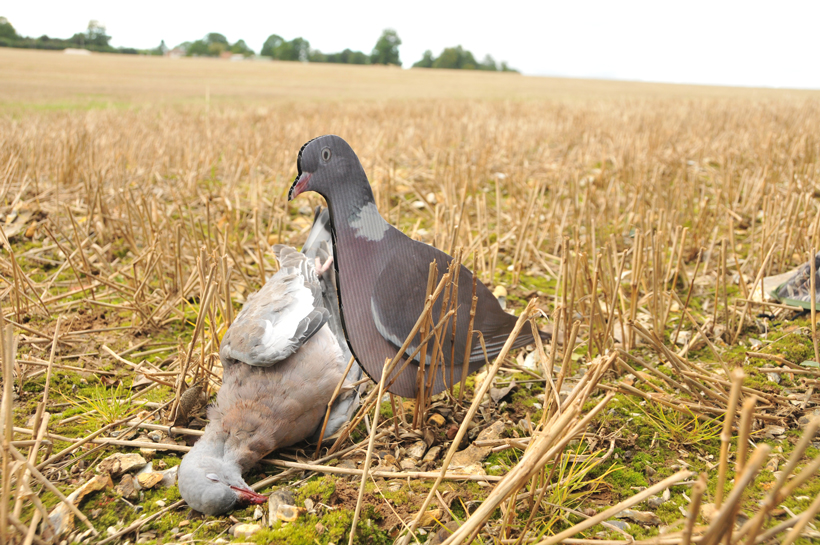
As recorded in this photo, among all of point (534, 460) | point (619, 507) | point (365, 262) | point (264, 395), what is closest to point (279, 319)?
point (264, 395)

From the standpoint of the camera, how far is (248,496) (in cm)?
183

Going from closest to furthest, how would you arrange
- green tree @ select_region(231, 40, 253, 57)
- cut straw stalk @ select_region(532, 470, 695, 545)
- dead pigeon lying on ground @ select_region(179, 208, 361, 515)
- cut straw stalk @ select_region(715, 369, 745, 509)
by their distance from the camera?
cut straw stalk @ select_region(715, 369, 745, 509)
cut straw stalk @ select_region(532, 470, 695, 545)
dead pigeon lying on ground @ select_region(179, 208, 361, 515)
green tree @ select_region(231, 40, 253, 57)

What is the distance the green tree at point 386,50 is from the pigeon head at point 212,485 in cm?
6840

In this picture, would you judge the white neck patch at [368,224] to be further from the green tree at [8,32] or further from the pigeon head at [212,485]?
the green tree at [8,32]

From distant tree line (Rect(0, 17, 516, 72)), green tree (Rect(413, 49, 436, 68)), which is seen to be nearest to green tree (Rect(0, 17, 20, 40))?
distant tree line (Rect(0, 17, 516, 72))

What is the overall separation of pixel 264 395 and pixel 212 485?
352mm

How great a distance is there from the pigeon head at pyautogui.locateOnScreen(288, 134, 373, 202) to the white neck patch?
7cm

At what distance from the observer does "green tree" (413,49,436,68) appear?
221 feet

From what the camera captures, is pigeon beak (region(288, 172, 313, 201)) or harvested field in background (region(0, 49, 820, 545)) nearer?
harvested field in background (region(0, 49, 820, 545))

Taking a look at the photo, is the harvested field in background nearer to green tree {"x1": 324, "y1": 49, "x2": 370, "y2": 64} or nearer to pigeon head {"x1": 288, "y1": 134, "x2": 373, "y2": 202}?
pigeon head {"x1": 288, "y1": 134, "x2": 373, "y2": 202}

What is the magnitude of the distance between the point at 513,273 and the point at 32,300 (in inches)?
124

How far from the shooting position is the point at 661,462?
6.71 ft

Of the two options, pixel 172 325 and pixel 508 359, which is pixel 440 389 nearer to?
pixel 508 359

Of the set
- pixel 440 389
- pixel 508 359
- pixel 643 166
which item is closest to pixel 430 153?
pixel 643 166
